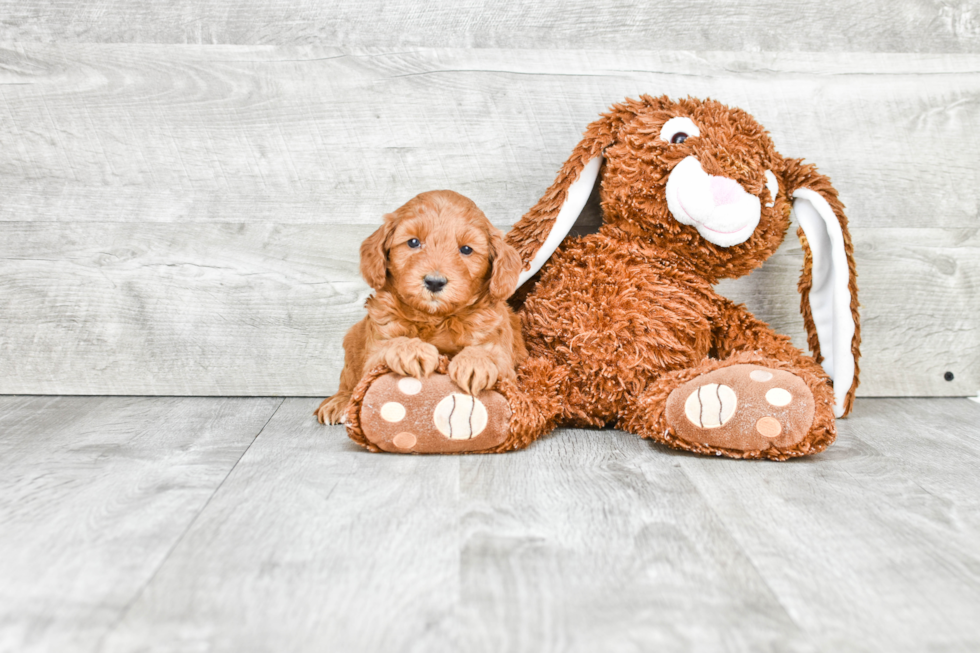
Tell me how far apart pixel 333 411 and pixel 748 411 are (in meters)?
0.70

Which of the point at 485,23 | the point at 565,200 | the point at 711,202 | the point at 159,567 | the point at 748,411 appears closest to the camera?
the point at 159,567

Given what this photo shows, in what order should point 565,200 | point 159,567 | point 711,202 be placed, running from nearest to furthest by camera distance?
point 159,567, point 711,202, point 565,200

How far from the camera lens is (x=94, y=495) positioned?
101cm

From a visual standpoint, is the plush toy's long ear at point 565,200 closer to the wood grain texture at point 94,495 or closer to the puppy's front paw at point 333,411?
the puppy's front paw at point 333,411

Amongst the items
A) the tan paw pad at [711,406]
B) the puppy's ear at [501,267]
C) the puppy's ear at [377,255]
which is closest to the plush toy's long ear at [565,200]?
the puppy's ear at [501,267]

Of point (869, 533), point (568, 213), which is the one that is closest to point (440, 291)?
point (568, 213)

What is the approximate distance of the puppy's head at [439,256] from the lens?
1.17m

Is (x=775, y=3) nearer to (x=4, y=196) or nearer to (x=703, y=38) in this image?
(x=703, y=38)

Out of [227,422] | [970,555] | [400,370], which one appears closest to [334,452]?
[400,370]

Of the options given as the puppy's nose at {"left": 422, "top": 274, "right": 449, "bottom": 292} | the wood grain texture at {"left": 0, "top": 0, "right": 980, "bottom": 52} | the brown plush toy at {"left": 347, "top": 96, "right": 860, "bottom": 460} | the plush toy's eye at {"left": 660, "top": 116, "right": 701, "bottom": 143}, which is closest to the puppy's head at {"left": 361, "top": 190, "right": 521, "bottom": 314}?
the puppy's nose at {"left": 422, "top": 274, "right": 449, "bottom": 292}

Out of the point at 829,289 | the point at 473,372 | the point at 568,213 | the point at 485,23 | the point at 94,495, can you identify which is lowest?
the point at 94,495

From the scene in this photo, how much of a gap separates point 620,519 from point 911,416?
2.91ft

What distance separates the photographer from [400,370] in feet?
3.81

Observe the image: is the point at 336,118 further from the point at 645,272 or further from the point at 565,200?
the point at 645,272
